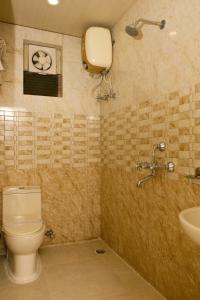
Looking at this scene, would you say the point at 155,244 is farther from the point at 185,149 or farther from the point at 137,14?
the point at 137,14

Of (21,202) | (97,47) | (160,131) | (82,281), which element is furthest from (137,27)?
(82,281)

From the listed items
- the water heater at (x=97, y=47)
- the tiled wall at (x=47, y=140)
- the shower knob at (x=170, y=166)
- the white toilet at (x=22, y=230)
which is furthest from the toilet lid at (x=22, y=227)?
the water heater at (x=97, y=47)

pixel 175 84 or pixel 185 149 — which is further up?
pixel 175 84

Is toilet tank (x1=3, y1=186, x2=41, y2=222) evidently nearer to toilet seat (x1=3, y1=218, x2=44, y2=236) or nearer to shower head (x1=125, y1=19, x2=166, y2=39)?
toilet seat (x1=3, y1=218, x2=44, y2=236)

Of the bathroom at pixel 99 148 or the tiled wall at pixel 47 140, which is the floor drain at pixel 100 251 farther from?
the tiled wall at pixel 47 140

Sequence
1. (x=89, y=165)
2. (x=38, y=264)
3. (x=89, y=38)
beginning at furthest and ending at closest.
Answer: (x=89, y=165) → (x=89, y=38) → (x=38, y=264)

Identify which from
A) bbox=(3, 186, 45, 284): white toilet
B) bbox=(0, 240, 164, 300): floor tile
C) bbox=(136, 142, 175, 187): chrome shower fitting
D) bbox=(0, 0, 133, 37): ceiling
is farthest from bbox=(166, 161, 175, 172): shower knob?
bbox=(0, 0, 133, 37): ceiling

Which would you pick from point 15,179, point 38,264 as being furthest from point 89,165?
point 38,264

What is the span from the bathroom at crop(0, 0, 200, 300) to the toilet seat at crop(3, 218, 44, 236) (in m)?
0.01

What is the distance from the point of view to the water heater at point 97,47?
2.54 m

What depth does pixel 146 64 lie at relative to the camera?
6.65 ft

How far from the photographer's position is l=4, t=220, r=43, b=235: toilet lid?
6.63ft

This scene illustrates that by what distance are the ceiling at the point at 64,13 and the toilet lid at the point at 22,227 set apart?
2017mm

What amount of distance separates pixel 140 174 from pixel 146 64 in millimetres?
930
